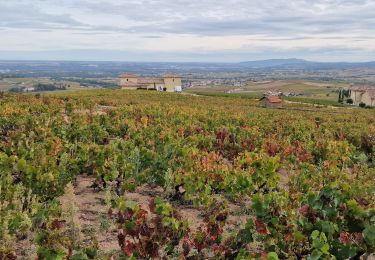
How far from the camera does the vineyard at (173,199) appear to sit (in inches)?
282

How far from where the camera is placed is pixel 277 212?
7.81 metres

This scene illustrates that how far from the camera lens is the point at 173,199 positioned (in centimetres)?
1180

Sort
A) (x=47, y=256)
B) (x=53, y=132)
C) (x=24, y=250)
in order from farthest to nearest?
(x=53, y=132), (x=24, y=250), (x=47, y=256)

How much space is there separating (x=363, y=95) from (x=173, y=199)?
9120 centimetres

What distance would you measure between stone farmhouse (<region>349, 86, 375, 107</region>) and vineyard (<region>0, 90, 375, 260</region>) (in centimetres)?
7695

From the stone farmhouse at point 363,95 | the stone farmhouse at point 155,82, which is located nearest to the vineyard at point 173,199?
the stone farmhouse at point 363,95

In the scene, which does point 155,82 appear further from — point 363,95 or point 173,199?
point 173,199

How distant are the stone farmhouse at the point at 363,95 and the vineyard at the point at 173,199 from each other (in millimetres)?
76945

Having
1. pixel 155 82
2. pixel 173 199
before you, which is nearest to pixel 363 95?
pixel 155 82

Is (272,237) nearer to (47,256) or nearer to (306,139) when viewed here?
(47,256)

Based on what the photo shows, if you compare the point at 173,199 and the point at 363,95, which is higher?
the point at 173,199

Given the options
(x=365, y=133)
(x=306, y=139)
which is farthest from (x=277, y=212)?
(x=365, y=133)

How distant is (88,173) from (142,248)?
6.23 metres

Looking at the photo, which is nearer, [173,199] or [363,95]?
[173,199]
